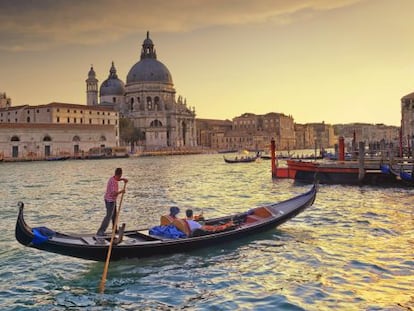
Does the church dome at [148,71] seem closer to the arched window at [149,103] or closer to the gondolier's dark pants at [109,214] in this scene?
the arched window at [149,103]

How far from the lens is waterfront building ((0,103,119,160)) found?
56.2 m

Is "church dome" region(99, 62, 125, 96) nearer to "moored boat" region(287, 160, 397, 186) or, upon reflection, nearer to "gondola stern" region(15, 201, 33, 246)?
"moored boat" region(287, 160, 397, 186)

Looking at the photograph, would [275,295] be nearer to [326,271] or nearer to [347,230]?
[326,271]

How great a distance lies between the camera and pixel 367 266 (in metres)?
7.54

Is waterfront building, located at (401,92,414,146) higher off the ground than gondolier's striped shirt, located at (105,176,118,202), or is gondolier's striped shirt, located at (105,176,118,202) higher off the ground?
waterfront building, located at (401,92,414,146)

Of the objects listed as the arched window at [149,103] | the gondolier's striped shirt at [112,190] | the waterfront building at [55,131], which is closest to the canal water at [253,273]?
the gondolier's striped shirt at [112,190]

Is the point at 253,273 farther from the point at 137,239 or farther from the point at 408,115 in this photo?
the point at 408,115

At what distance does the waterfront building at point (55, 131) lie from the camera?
56.2 metres

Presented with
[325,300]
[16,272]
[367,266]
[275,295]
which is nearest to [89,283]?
[16,272]

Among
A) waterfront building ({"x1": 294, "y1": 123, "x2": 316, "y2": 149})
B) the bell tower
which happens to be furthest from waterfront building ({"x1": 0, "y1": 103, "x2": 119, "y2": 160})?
waterfront building ({"x1": 294, "y1": 123, "x2": 316, "y2": 149})

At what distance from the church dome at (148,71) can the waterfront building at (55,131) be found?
1619 cm

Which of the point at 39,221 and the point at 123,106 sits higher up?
the point at 123,106

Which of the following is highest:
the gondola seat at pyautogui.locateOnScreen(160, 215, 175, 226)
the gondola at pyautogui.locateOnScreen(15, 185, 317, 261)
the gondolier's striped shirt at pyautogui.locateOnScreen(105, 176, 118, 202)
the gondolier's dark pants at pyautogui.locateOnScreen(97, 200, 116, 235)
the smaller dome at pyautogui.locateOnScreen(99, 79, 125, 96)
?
the smaller dome at pyautogui.locateOnScreen(99, 79, 125, 96)

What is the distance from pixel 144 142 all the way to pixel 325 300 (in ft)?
257
